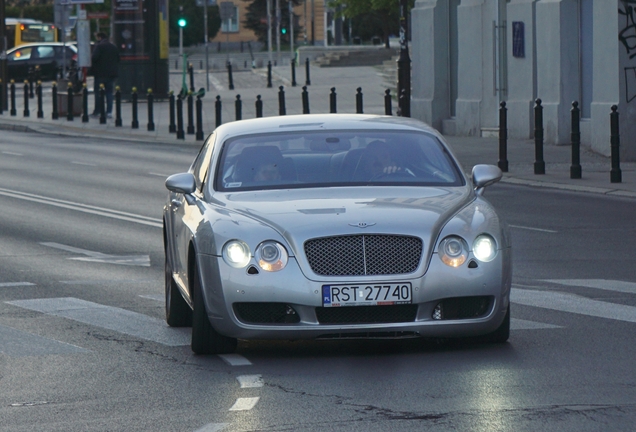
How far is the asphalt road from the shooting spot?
257 inches

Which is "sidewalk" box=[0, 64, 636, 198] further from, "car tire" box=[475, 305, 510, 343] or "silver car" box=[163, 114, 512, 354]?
"silver car" box=[163, 114, 512, 354]

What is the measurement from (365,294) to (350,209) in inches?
20.6

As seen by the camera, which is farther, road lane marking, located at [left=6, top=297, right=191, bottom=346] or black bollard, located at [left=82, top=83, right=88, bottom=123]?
black bollard, located at [left=82, top=83, right=88, bottom=123]

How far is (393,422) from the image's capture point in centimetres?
636

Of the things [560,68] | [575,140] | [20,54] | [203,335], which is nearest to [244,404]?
[203,335]

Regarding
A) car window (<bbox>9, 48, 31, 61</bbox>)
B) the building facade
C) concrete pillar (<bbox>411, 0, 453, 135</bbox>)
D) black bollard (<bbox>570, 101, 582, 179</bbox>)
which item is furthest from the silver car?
car window (<bbox>9, 48, 31, 61</bbox>)

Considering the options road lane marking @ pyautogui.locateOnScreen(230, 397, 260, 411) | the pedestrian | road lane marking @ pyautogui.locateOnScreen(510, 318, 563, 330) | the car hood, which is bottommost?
road lane marking @ pyautogui.locateOnScreen(510, 318, 563, 330)

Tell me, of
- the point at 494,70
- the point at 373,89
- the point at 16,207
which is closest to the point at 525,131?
the point at 494,70

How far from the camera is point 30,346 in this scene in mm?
8648

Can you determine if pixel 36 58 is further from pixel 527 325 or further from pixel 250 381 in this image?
pixel 250 381

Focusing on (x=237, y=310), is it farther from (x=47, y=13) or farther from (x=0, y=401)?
(x=47, y=13)

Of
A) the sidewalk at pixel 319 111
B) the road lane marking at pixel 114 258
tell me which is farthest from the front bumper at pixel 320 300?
the sidewalk at pixel 319 111

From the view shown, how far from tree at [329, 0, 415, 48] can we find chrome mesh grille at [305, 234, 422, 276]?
1818 inches

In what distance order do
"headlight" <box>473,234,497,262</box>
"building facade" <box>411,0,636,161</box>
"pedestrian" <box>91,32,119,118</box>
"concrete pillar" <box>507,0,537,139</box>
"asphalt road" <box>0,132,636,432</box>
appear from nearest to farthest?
"asphalt road" <box>0,132,636,432</box>, "headlight" <box>473,234,497,262</box>, "building facade" <box>411,0,636,161</box>, "concrete pillar" <box>507,0,537,139</box>, "pedestrian" <box>91,32,119,118</box>
